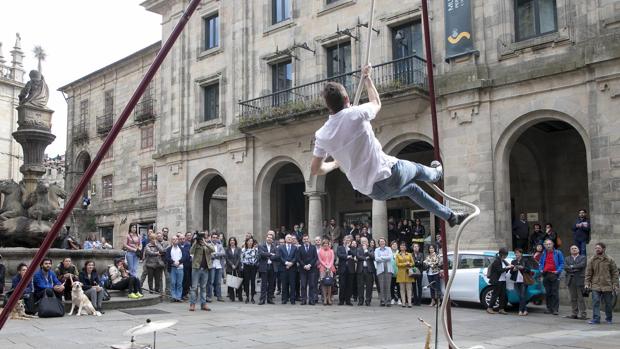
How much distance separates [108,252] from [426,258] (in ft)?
27.1

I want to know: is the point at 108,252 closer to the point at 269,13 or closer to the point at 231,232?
the point at 231,232

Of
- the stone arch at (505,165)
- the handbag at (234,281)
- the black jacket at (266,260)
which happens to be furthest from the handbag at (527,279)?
the handbag at (234,281)

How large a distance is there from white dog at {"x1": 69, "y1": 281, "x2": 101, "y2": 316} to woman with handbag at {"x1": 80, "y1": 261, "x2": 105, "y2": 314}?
302 millimetres

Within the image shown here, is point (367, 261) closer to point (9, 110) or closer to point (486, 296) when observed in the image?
point (486, 296)

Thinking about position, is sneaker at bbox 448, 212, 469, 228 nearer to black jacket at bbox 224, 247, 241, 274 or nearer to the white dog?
the white dog

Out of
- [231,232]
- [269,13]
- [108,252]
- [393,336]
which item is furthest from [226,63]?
[393,336]

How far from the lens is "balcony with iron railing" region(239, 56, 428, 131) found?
20.8 metres

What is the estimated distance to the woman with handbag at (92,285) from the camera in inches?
550

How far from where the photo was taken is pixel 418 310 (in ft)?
51.3

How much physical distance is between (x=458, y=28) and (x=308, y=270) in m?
9.40

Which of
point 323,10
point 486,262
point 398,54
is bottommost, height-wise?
point 486,262

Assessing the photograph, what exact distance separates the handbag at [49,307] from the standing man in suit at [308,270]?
247 inches

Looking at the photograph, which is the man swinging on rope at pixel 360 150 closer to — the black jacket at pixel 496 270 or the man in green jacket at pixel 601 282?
the man in green jacket at pixel 601 282

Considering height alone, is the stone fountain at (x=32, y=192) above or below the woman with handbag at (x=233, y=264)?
above
